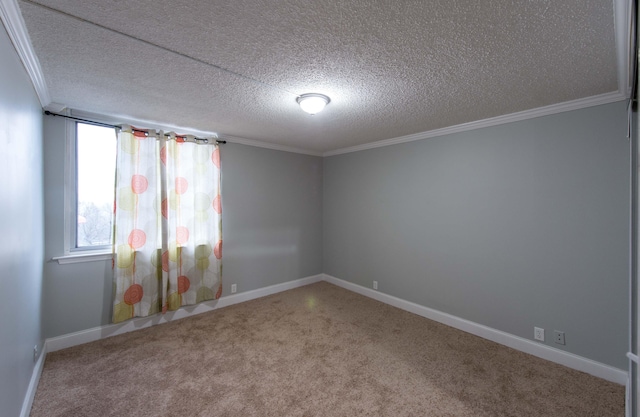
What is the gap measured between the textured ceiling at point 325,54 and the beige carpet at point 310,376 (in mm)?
2327

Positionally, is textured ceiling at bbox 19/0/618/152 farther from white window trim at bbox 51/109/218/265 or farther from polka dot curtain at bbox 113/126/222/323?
polka dot curtain at bbox 113/126/222/323

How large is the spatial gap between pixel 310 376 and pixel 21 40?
9.49ft

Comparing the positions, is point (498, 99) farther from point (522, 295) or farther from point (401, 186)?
point (522, 295)

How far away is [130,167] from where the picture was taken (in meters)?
2.96

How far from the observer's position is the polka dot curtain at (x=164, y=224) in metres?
2.94

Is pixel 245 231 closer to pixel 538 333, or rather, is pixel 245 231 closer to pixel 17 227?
pixel 17 227

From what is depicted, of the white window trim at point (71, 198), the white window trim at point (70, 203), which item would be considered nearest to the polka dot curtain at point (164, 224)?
the white window trim at point (71, 198)

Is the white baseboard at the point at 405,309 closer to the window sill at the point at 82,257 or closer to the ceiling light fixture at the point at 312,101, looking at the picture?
the window sill at the point at 82,257

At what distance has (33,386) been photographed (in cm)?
202

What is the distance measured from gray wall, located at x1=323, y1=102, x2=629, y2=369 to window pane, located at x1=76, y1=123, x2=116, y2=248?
3.28 metres

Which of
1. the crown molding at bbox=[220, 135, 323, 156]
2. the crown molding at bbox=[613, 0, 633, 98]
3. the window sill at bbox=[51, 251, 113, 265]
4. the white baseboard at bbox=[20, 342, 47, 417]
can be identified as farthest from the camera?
the crown molding at bbox=[220, 135, 323, 156]

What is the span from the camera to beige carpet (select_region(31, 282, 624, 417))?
1.92 meters

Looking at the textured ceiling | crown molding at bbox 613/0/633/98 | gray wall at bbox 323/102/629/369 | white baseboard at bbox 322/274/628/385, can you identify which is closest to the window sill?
the textured ceiling

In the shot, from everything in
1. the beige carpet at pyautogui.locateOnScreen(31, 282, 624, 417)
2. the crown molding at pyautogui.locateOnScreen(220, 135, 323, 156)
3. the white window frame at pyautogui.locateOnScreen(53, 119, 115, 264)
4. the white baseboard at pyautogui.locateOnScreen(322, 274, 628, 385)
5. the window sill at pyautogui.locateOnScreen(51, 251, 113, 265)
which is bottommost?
the beige carpet at pyautogui.locateOnScreen(31, 282, 624, 417)
